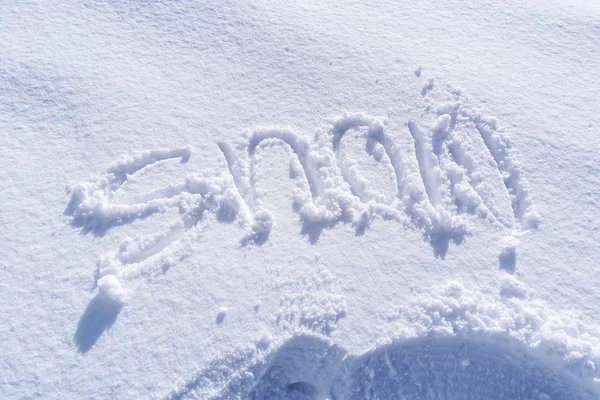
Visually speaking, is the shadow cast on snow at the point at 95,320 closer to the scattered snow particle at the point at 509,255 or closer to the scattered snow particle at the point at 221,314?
the scattered snow particle at the point at 221,314

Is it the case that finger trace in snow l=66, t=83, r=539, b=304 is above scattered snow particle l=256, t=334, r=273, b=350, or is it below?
Result: above

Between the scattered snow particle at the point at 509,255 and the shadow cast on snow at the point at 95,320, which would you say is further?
the scattered snow particle at the point at 509,255

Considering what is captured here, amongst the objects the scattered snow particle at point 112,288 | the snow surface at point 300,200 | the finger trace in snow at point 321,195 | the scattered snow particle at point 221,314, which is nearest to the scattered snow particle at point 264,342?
the snow surface at point 300,200

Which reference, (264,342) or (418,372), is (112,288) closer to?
(264,342)

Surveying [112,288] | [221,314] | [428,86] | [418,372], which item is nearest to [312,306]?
[221,314]

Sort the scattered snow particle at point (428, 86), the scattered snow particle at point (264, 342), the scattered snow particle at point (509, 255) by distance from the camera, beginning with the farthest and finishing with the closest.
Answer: the scattered snow particle at point (428, 86)
the scattered snow particle at point (509, 255)
the scattered snow particle at point (264, 342)

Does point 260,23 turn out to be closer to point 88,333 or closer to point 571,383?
point 88,333

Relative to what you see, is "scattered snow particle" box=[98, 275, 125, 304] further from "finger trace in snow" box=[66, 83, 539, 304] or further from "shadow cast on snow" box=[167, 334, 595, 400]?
"shadow cast on snow" box=[167, 334, 595, 400]

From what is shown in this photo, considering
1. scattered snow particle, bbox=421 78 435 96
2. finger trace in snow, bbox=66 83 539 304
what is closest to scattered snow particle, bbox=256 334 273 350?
finger trace in snow, bbox=66 83 539 304
